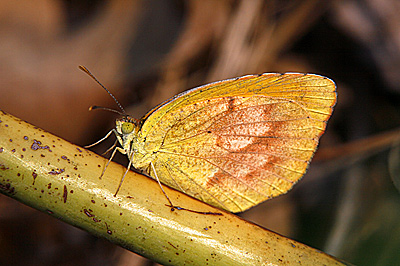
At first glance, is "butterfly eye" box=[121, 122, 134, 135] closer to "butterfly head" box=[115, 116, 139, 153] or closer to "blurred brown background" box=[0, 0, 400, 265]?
"butterfly head" box=[115, 116, 139, 153]

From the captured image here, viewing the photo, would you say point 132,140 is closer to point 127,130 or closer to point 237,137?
point 127,130

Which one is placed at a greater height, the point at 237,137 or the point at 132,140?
the point at 237,137

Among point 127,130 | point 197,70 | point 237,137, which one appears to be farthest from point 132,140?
point 197,70

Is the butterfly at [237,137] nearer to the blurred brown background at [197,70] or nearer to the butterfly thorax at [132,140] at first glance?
the butterfly thorax at [132,140]

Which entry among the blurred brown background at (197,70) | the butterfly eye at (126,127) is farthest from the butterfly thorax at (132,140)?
the blurred brown background at (197,70)

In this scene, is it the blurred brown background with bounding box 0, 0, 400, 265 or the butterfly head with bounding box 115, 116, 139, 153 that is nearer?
the butterfly head with bounding box 115, 116, 139, 153

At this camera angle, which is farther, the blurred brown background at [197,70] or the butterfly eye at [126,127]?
the blurred brown background at [197,70]

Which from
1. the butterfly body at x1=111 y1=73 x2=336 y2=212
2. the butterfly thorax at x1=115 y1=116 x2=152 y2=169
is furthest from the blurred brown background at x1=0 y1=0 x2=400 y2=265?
the butterfly thorax at x1=115 y1=116 x2=152 y2=169
